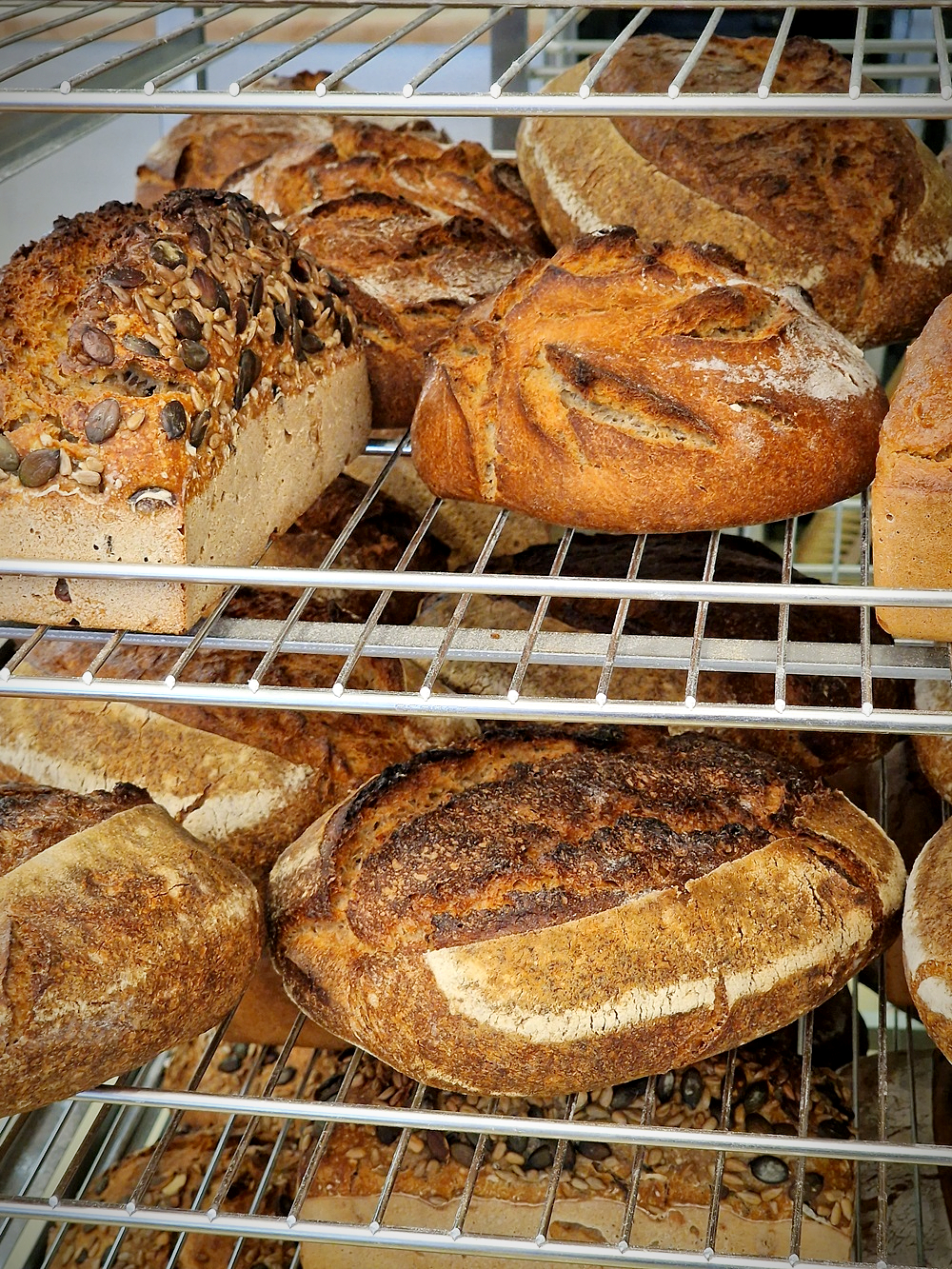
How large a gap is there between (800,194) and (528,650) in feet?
2.16

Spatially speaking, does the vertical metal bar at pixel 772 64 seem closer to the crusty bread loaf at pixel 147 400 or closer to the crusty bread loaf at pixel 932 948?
the crusty bread loaf at pixel 147 400

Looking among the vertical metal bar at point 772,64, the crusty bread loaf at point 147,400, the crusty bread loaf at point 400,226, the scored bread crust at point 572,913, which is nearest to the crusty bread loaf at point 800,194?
the crusty bread loaf at point 400,226

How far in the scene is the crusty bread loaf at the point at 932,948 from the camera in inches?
41.3

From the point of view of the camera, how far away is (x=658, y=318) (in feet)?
3.82

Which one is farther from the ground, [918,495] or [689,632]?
[918,495]

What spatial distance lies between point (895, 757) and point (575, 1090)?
2.24 feet

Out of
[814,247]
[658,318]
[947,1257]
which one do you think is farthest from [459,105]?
[947,1257]

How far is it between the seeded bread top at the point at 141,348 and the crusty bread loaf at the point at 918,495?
0.57 meters

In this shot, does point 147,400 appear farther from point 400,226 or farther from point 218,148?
point 218,148

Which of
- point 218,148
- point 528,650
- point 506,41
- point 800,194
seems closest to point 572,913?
point 528,650

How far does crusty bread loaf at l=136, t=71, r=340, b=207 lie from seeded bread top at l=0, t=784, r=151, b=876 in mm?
903

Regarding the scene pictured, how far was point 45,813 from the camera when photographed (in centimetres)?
112

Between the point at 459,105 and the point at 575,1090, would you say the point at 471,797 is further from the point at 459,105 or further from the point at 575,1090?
the point at 459,105

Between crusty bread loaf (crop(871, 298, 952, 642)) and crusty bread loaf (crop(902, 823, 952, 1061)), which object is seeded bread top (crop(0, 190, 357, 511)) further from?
crusty bread loaf (crop(902, 823, 952, 1061))
